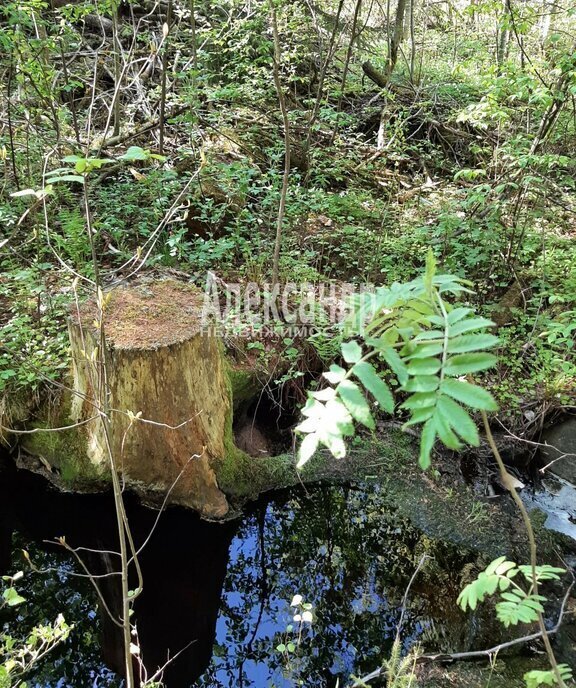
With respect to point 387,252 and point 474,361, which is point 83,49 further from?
point 474,361

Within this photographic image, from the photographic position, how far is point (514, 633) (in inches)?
102

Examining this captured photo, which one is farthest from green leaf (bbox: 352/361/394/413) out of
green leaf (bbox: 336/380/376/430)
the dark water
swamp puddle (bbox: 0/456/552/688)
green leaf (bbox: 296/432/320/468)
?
the dark water

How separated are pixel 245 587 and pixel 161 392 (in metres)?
1.26

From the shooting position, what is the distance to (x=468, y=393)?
2.71 feet

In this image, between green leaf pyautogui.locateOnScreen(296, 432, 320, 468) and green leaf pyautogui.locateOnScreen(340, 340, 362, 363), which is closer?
green leaf pyautogui.locateOnScreen(296, 432, 320, 468)

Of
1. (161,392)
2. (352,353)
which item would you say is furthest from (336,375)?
(161,392)

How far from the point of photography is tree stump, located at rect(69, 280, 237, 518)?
9.55 feet

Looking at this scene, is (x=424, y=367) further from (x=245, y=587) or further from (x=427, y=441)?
(x=245, y=587)

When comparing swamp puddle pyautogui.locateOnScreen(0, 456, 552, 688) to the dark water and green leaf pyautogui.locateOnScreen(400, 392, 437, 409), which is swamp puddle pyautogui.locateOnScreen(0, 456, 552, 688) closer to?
the dark water

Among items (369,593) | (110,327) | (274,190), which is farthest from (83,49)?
(369,593)

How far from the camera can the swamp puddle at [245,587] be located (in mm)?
2561

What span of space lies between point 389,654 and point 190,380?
1802mm

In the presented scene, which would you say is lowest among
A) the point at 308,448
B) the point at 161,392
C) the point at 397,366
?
the point at 161,392

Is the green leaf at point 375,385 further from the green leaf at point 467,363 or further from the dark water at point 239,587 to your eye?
the dark water at point 239,587
